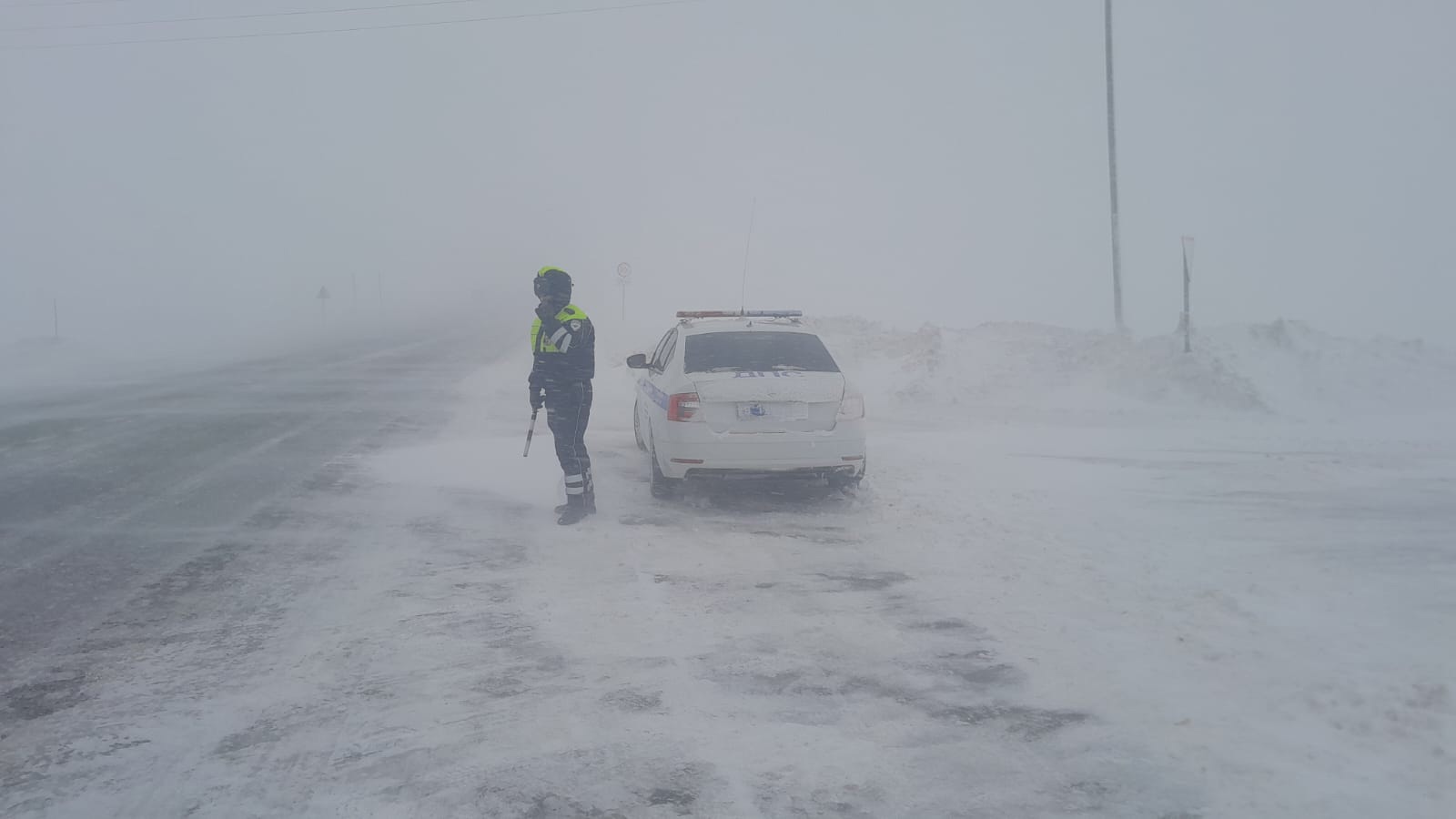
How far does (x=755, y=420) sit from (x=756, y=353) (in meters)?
0.93

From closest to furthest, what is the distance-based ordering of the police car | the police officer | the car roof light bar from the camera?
the police officer → the police car → the car roof light bar

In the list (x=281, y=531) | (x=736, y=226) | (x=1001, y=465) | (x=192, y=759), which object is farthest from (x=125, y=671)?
(x=736, y=226)

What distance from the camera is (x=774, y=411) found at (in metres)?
8.09

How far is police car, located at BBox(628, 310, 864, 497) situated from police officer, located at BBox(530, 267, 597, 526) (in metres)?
0.72

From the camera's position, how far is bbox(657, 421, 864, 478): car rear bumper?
314 inches

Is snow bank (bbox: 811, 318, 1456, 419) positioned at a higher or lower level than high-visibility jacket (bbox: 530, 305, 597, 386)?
lower

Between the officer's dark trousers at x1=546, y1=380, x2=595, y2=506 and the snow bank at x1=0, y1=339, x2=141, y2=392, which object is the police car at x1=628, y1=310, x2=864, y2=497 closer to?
the officer's dark trousers at x1=546, y1=380, x2=595, y2=506

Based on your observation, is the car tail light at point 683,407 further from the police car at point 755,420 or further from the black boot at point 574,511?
the black boot at point 574,511

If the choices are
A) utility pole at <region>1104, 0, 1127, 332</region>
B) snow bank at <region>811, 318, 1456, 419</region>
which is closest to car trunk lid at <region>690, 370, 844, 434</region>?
snow bank at <region>811, 318, 1456, 419</region>

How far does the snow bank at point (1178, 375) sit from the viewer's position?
A: 15.6 m

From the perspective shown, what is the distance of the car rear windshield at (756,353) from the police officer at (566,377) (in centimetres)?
99

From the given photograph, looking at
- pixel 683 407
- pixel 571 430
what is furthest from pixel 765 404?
pixel 571 430

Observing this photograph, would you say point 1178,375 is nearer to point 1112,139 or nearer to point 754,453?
point 1112,139

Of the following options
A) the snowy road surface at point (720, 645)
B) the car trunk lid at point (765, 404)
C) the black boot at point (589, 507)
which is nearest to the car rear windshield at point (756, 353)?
the car trunk lid at point (765, 404)
